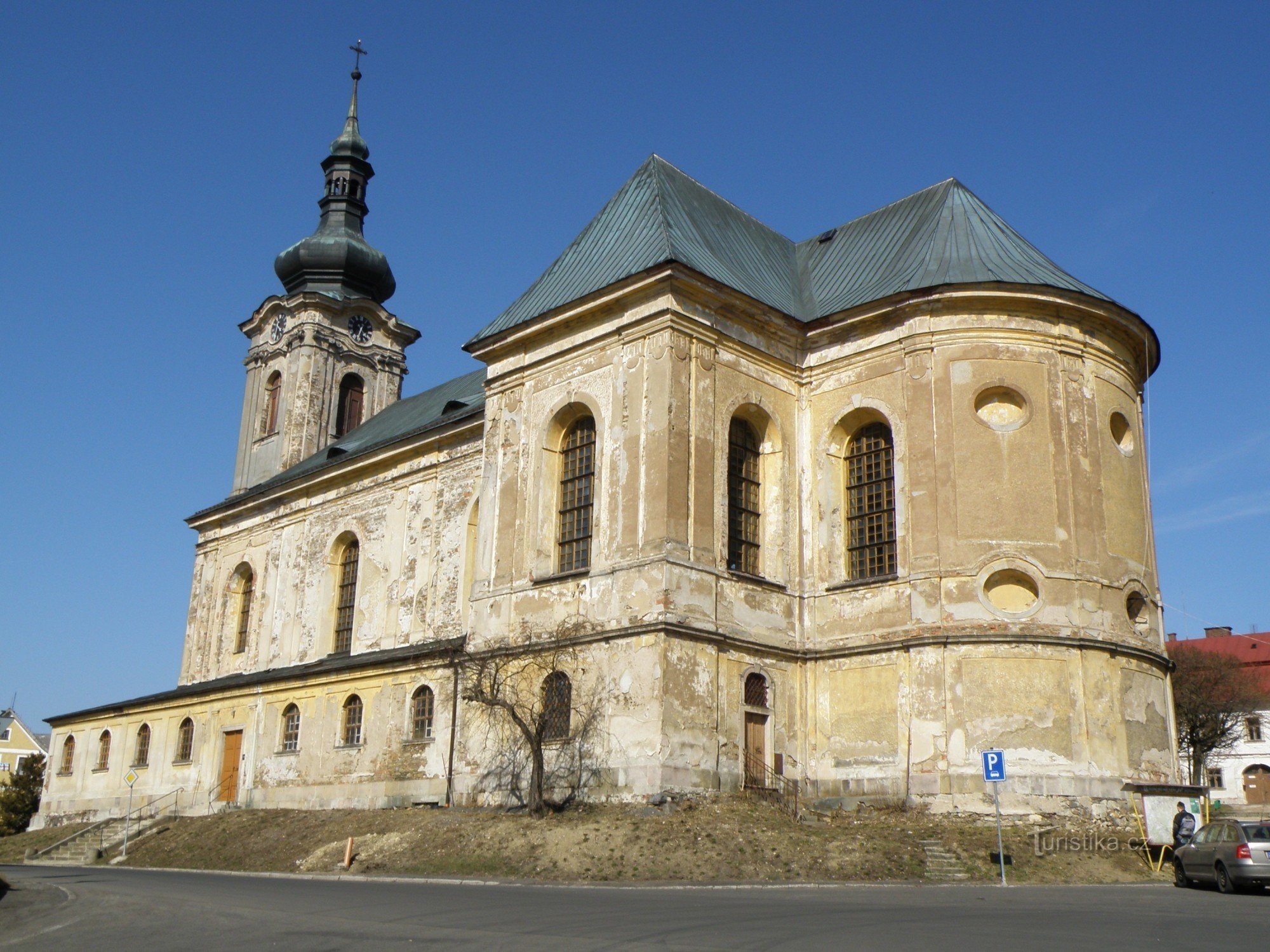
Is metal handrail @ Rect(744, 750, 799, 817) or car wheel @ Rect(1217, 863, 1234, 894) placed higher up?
metal handrail @ Rect(744, 750, 799, 817)

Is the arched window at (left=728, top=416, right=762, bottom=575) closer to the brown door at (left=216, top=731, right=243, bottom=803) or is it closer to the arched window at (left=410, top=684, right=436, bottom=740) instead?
the arched window at (left=410, top=684, right=436, bottom=740)

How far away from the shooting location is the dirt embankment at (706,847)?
1983 centimetres

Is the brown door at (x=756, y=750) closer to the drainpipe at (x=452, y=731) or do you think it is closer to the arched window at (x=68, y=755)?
the drainpipe at (x=452, y=731)

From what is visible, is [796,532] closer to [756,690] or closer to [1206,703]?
[756,690]

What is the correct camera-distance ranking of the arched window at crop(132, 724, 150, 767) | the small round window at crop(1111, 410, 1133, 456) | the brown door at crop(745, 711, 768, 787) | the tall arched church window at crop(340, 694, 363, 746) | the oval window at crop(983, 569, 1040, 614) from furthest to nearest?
the arched window at crop(132, 724, 150, 767) → the tall arched church window at crop(340, 694, 363, 746) → the small round window at crop(1111, 410, 1133, 456) → the brown door at crop(745, 711, 768, 787) → the oval window at crop(983, 569, 1040, 614)

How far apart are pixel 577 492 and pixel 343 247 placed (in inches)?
1010

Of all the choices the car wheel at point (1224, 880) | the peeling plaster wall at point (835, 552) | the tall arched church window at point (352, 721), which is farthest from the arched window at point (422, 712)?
the car wheel at point (1224, 880)

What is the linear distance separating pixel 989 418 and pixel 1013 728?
6.50 meters

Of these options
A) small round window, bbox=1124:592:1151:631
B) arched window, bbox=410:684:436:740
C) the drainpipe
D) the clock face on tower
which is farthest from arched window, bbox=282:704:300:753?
small round window, bbox=1124:592:1151:631

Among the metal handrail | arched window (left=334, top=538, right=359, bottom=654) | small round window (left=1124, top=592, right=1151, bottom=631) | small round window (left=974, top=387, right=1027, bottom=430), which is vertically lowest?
the metal handrail

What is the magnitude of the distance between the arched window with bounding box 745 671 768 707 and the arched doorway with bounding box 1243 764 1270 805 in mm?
51811

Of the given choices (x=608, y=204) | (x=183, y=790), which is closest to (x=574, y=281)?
(x=608, y=204)

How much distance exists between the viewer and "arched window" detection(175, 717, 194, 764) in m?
38.9

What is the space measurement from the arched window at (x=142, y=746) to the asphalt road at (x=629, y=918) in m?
23.1
